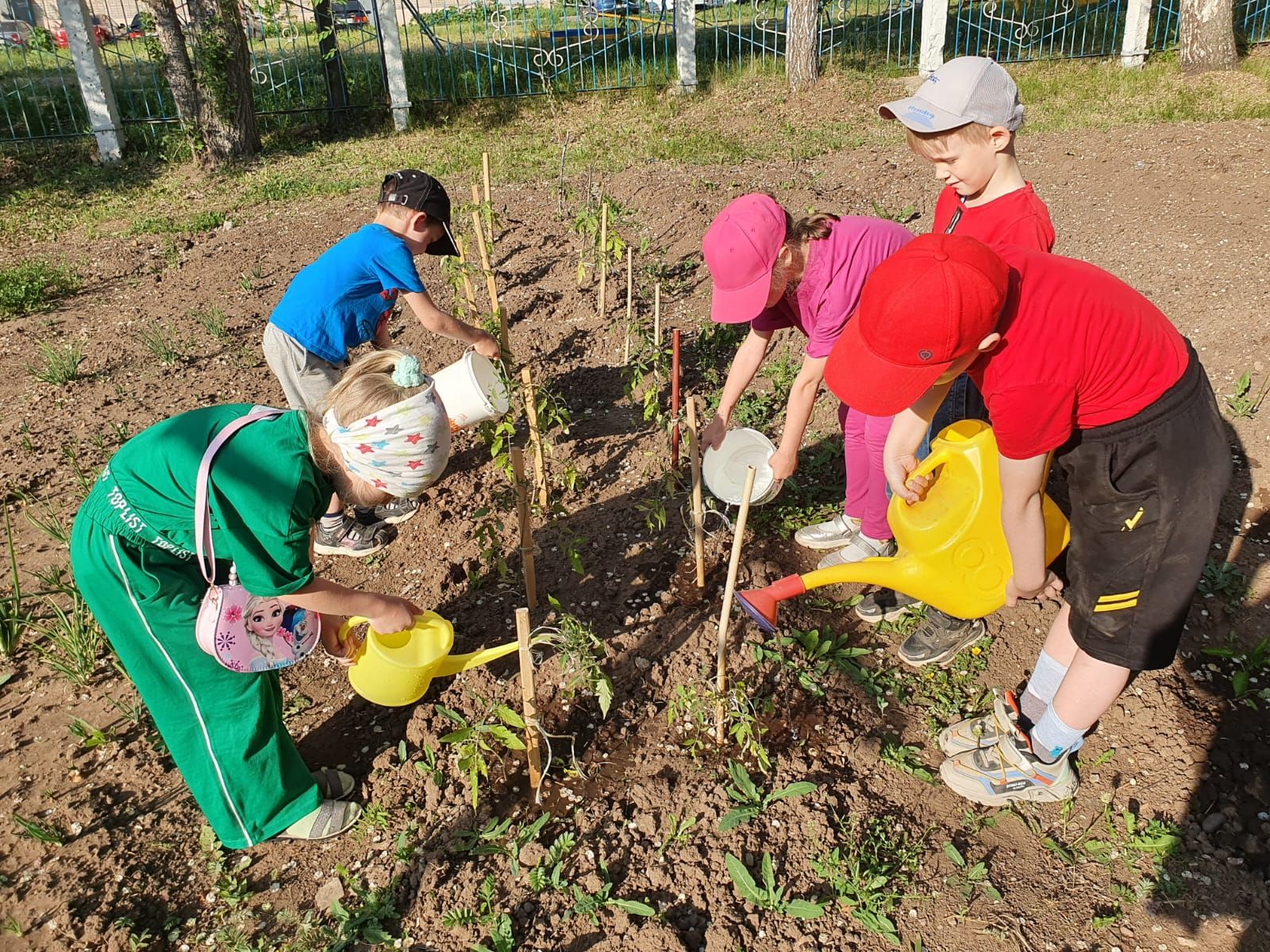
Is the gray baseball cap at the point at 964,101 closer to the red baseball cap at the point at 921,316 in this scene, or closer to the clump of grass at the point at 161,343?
the red baseball cap at the point at 921,316

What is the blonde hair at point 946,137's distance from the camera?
7.11 ft

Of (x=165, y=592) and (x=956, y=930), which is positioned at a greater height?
(x=165, y=592)

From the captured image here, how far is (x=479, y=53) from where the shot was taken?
432 inches

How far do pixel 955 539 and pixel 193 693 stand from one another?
1.83 m

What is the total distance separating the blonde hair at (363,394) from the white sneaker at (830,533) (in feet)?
5.67

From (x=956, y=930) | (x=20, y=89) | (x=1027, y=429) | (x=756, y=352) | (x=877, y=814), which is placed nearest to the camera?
→ (x=1027, y=429)

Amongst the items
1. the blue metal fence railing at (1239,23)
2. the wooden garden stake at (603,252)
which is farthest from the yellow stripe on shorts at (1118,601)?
the blue metal fence railing at (1239,23)

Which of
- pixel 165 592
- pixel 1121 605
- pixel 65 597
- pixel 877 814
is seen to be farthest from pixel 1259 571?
pixel 65 597

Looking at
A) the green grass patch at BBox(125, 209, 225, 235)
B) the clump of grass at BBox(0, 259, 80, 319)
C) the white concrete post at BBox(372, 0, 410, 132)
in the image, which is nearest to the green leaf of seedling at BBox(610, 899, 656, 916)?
the clump of grass at BBox(0, 259, 80, 319)

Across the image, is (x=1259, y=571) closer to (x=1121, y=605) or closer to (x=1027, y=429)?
(x=1121, y=605)

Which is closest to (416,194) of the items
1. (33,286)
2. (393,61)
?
(33,286)

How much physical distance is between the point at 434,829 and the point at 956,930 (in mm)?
1274

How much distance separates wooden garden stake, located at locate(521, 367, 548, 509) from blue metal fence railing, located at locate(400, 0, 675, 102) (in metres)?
7.33

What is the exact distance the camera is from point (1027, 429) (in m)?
1.67
